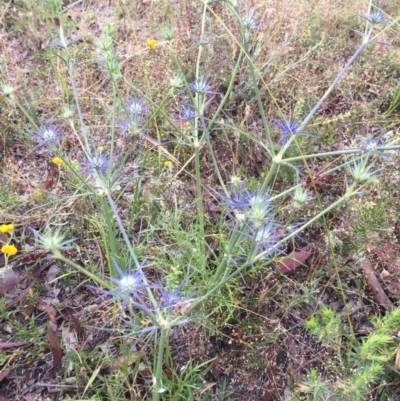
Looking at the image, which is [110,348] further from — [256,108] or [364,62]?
[364,62]

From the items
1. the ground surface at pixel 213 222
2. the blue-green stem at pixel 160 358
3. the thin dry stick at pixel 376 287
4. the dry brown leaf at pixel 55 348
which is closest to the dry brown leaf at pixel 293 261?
the ground surface at pixel 213 222

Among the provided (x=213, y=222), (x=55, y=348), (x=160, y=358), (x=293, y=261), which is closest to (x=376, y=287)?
(x=293, y=261)

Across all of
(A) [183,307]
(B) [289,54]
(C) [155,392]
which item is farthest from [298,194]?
(B) [289,54]

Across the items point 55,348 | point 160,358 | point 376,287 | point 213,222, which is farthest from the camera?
point 213,222

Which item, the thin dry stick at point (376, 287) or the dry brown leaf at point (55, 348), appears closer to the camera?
the dry brown leaf at point (55, 348)

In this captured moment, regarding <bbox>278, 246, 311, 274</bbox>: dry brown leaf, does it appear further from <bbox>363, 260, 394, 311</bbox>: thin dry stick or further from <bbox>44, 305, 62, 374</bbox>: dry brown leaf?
<bbox>44, 305, 62, 374</bbox>: dry brown leaf

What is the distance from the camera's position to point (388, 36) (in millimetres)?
3033

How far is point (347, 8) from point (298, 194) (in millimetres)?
2352

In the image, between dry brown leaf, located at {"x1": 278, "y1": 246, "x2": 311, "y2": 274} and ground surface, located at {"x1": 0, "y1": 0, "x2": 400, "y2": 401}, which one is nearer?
ground surface, located at {"x1": 0, "y1": 0, "x2": 400, "y2": 401}

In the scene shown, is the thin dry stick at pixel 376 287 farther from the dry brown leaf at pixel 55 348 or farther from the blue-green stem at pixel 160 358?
the dry brown leaf at pixel 55 348

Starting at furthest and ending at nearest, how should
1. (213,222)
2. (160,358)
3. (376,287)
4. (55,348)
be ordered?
(213,222), (376,287), (55,348), (160,358)

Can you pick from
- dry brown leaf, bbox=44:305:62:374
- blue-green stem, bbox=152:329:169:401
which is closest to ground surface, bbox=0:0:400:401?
dry brown leaf, bbox=44:305:62:374

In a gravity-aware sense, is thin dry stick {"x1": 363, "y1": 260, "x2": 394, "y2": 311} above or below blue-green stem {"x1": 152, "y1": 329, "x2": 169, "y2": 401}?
below

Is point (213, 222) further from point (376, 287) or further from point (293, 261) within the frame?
point (376, 287)
